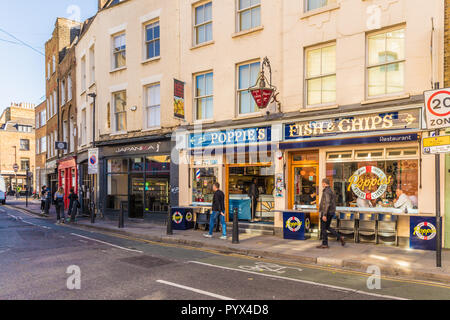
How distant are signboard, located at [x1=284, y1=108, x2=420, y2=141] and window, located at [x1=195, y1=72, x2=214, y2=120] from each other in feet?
12.9

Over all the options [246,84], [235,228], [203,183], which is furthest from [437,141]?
[203,183]

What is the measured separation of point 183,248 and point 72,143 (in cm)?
1863

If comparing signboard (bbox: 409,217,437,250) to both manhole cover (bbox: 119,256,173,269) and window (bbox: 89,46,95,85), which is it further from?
window (bbox: 89,46,95,85)

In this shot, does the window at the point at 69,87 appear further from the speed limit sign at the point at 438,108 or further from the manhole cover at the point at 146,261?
the speed limit sign at the point at 438,108

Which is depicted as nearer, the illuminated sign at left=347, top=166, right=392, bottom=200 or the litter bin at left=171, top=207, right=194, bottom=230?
the illuminated sign at left=347, top=166, right=392, bottom=200

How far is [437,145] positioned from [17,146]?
206 ft

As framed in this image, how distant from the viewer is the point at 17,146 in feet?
187

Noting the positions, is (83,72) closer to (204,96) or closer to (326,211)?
(204,96)

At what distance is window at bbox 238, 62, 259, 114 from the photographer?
13266mm

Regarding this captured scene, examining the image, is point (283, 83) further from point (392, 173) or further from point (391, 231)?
point (391, 231)

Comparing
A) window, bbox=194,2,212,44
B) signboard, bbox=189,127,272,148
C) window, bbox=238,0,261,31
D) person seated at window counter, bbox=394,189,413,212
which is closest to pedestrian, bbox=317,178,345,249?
person seated at window counter, bbox=394,189,413,212

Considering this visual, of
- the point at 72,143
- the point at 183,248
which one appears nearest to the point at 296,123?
the point at 183,248

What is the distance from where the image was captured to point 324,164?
37.2ft

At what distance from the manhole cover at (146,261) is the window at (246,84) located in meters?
6.97
